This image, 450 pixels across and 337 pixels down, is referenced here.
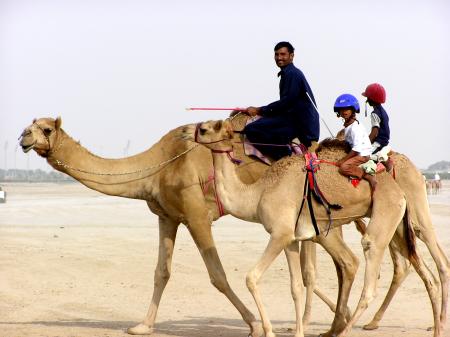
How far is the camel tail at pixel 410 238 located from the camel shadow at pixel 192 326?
53.4 inches

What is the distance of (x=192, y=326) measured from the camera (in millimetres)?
11273

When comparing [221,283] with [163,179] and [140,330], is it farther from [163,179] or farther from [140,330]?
[163,179]

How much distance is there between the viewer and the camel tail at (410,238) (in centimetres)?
1011

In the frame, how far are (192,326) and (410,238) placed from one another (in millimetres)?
2754

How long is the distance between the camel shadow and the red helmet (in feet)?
8.63

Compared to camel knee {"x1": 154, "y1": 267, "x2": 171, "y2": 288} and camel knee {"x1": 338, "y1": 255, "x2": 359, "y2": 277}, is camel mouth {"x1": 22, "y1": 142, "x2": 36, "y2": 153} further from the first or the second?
camel knee {"x1": 338, "y1": 255, "x2": 359, "y2": 277}

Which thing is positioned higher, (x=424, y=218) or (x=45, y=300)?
(x=424, y=218)

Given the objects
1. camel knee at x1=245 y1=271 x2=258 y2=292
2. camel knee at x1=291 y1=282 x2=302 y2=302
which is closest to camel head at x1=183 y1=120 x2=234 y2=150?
camel knee at x1=245 y1=271 x2=258 y2=292

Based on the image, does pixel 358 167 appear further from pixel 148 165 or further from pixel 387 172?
pixel 148 165

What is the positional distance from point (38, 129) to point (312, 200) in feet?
10.3

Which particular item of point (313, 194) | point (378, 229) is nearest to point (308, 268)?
point (378, 229)

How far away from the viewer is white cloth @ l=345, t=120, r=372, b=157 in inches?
377

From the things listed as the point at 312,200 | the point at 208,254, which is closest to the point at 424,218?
the point at 312,200

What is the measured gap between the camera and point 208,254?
34.2 ft
